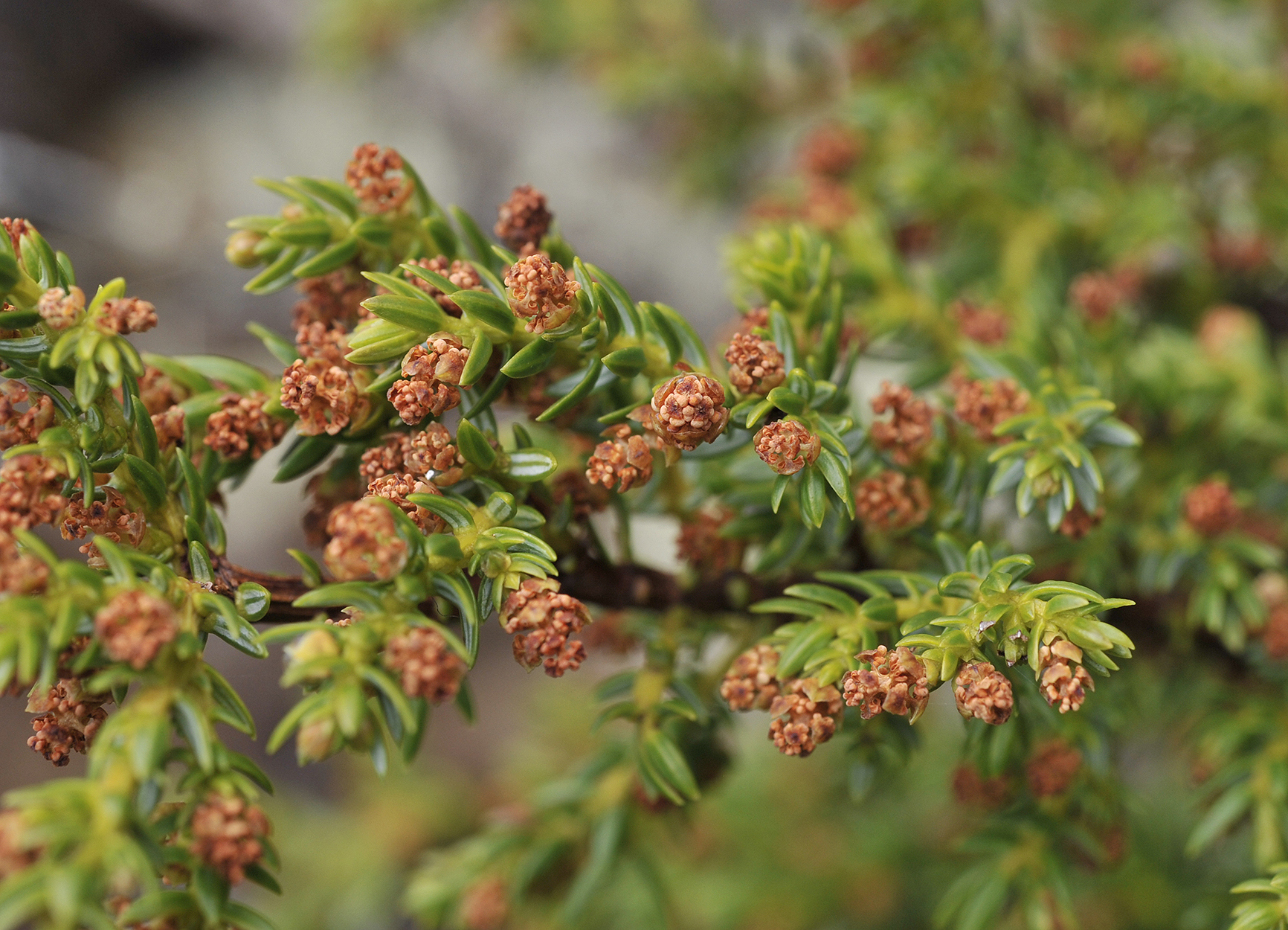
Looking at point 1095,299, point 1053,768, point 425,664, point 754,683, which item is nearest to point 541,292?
point 425,664

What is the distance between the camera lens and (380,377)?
904mm

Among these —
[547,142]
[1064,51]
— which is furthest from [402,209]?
[547,142]

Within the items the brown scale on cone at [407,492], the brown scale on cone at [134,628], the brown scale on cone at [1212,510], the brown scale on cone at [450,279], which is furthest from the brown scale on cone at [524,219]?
the brown scale on cone at [1212,510]

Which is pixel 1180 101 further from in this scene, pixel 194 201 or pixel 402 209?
pixel 194 201

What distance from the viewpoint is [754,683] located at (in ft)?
3.21

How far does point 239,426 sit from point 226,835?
0.42 m

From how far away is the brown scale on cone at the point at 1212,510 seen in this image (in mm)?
1312

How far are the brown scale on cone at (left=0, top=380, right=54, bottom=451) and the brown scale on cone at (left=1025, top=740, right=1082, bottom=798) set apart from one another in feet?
3.76

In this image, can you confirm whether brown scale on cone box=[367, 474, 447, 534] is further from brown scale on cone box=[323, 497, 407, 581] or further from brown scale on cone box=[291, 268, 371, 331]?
brown scale on cone box=[291, 268, 371, 331]

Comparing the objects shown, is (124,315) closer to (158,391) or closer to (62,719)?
(158,391)

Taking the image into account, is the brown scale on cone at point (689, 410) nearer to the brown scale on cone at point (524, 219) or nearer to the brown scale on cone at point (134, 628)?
the brown scale on cone at point (524, 219)

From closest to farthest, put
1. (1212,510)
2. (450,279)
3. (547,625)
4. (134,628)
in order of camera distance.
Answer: (134,628)
(547,625)
(450,279)
(1212,510)

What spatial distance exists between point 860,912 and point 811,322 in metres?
1.60

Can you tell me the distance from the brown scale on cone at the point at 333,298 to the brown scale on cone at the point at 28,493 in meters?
0.31
